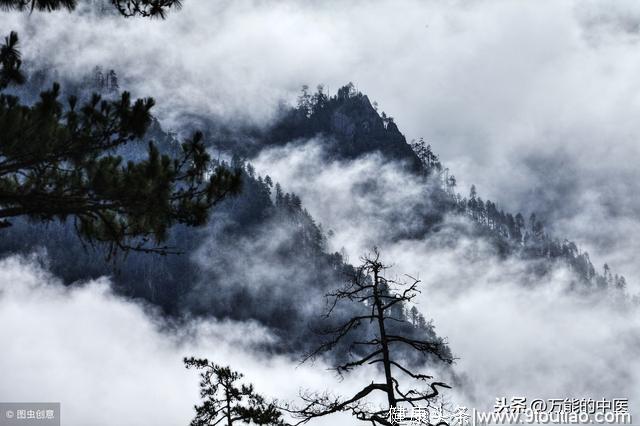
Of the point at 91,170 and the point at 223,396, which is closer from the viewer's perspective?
the point at 91,170

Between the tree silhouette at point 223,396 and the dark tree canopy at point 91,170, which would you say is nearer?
the dark tree canopy at point 91,170

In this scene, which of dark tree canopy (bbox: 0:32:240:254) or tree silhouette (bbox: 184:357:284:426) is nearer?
dark tree canopy (bbox: 0:32:240:254)

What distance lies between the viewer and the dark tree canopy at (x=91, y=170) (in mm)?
11109

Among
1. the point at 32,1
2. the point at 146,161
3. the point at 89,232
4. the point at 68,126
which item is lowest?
the point at 89,232

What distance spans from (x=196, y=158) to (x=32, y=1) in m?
4.74

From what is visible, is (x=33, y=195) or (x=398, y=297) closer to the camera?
(x=398, y=297)

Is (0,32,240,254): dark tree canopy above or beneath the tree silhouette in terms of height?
above

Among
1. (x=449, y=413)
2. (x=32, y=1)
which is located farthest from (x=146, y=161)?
(x=449, y=413)

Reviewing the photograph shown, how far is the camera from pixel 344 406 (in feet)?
31.3

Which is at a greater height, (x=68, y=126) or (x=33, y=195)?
(x=68, y=126)

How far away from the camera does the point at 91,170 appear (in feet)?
37.9

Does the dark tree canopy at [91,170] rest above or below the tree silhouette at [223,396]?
above

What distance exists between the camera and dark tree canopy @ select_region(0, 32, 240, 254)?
11109 mm

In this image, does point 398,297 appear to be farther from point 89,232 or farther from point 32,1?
point 32,1
